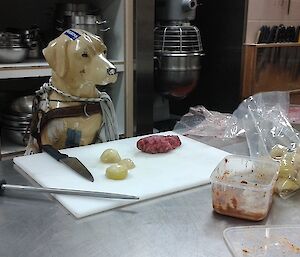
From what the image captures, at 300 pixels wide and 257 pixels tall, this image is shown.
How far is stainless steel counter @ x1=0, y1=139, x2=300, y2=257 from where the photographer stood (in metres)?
0.41

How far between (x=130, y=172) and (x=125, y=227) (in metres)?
0.17

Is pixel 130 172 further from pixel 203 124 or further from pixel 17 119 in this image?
pixel 17 119

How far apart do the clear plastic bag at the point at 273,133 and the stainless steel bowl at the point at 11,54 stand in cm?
66

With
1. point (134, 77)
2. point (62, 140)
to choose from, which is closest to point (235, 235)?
point (62, 140)

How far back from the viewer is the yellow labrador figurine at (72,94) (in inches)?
29.6

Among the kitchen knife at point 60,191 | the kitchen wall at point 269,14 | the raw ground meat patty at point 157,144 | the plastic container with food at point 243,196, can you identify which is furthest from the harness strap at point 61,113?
the kitchen wall at point 269,14

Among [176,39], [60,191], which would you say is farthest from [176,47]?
[60,191]

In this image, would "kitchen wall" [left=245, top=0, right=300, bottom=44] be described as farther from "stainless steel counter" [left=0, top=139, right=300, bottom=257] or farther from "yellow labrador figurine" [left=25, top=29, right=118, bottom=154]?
"stainless steel counter" [left=0, top=139, right=300, bottom=257]

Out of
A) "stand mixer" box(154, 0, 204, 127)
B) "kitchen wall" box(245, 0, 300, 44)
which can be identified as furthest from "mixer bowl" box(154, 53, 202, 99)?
"kitchen wall" box(245, 0, 300, 44)

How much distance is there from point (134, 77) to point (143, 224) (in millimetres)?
929

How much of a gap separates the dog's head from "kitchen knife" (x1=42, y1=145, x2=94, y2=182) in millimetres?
158

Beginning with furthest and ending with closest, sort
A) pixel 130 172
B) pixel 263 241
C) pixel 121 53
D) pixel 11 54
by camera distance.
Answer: pixel 121 53, pixel 11 54, pixel 130 172, pixel 263 241

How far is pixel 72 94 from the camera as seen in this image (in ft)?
2.57

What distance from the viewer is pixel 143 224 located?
18.5 inches
